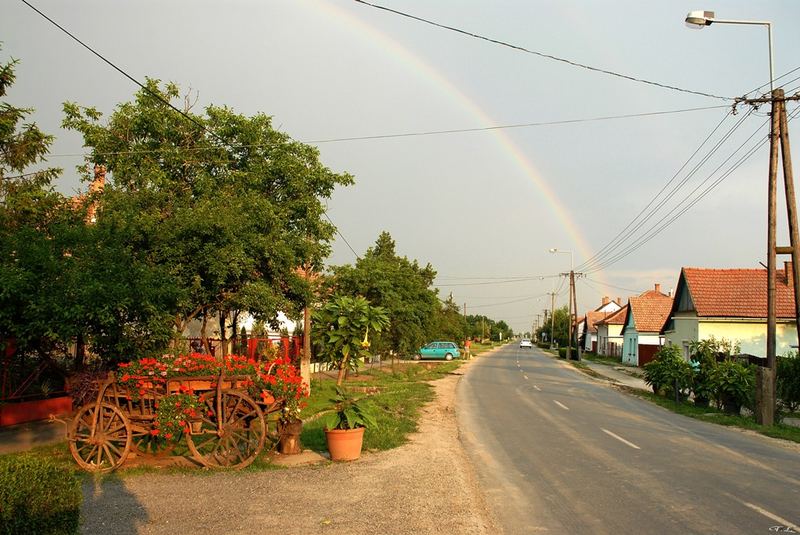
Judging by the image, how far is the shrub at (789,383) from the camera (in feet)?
65.1

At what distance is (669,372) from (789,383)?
374 centimetres

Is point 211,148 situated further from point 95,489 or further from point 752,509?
point 752,509

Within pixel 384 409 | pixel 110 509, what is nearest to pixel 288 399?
pixel 110 509

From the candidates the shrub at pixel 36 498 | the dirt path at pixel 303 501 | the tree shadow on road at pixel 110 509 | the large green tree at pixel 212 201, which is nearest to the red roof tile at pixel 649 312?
the large green tree at pixel 212 201

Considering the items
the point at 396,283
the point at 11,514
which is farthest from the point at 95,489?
the point at 396,283

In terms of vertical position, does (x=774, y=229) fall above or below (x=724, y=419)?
above

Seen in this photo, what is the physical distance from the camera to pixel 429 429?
14.2 m

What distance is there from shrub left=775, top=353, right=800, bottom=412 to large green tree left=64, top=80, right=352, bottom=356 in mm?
15530

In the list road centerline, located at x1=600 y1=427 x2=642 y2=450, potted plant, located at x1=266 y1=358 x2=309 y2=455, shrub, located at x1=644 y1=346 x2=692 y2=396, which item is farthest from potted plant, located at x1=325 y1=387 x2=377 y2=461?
shrub, located at x1=644 y1=346 x2=692 y2=396

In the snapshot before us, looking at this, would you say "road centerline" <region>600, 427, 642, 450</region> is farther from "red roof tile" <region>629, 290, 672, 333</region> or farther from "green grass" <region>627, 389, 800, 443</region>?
"red roof tile" <region>629, 290, 672, 333</region>

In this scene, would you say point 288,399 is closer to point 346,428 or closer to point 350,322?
point 346,428

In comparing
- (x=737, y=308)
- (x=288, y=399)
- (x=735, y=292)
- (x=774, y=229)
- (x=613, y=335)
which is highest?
(x=774, y=229)

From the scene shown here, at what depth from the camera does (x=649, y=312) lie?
182 ft

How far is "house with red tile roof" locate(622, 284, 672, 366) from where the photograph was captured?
52.1m
